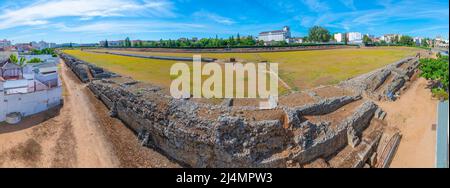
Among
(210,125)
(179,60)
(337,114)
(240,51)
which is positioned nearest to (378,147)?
(337,114)

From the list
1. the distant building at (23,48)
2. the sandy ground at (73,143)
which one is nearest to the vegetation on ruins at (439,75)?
the sandy ground at (73,143)

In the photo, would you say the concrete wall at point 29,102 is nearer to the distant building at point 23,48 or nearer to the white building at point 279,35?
the distant building at point 23,48

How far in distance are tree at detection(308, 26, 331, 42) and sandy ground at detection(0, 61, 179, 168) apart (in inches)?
2578

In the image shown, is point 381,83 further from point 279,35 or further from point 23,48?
point 23,48

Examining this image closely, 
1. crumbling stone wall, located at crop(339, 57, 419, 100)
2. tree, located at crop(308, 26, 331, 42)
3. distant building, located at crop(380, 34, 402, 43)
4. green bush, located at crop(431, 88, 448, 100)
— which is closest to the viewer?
green bush, located at crop(431, 88, 448, 100)

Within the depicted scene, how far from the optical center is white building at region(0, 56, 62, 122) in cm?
2027

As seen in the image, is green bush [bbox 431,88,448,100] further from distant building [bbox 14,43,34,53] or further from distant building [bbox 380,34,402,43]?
distant building [bbox 14,43,34,53]

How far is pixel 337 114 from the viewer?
1673 centimetres

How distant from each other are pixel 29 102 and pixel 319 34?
69713 mm

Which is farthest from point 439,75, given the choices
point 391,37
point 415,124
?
point 391,37

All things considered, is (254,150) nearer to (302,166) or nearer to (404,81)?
(302,166)

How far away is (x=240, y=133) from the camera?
12695 mm

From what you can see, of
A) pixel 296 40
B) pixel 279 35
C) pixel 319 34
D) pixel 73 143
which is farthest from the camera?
pixel 296 40

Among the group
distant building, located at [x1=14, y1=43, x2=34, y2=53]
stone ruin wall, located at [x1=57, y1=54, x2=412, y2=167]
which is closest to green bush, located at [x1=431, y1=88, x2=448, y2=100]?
stone ruin wall, located at [x1=57, y1=54, x2=412, y2=167]
